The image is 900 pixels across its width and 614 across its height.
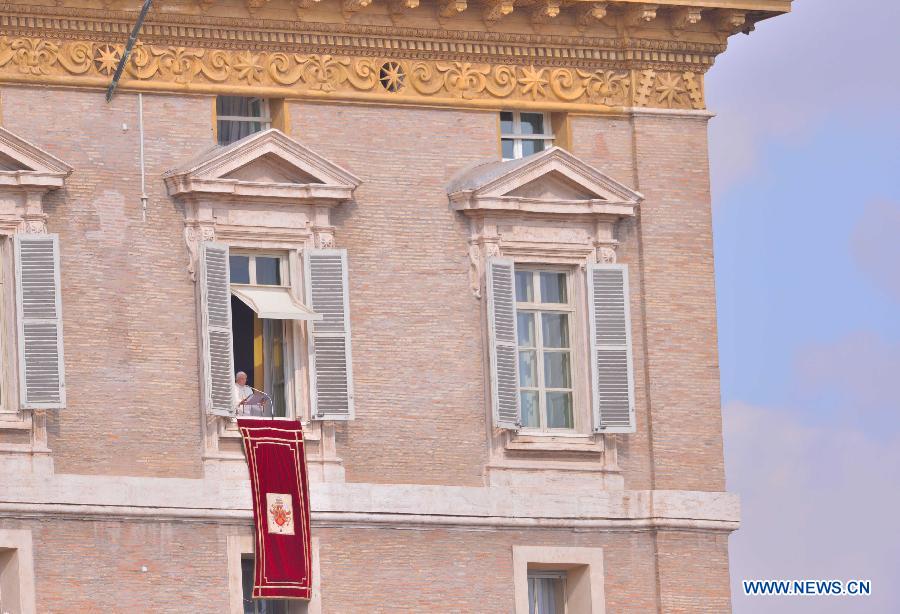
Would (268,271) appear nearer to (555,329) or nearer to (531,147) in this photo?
(555,329)

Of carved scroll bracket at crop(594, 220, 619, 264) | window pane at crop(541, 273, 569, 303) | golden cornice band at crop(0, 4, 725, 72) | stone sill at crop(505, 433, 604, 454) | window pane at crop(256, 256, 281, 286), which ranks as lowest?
stone sill at crop(505, 433, 604, 454)

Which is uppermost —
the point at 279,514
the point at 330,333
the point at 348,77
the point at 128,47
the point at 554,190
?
the point at 128,47

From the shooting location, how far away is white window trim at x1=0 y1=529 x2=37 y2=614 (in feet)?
137

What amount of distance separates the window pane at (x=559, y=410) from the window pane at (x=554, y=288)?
3.77 feet

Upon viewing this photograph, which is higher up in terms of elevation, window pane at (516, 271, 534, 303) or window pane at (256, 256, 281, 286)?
window pane at (256, 256, 281, 286)

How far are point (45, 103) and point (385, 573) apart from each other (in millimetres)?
6699

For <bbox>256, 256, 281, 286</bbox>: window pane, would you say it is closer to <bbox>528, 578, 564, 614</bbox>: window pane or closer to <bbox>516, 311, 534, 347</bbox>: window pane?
<bbox>516, 311, 534, 347</bbox>: window pane

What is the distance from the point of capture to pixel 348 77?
44875 mm

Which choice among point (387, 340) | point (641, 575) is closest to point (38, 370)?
point (387, 340)

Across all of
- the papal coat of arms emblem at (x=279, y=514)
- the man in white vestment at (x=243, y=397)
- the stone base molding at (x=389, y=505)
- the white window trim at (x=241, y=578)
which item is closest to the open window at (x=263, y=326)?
the man in white vestment at (x=243, y=397)

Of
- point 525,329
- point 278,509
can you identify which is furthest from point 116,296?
point 525,329

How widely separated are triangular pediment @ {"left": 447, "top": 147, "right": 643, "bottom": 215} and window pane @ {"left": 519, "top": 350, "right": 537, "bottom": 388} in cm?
172

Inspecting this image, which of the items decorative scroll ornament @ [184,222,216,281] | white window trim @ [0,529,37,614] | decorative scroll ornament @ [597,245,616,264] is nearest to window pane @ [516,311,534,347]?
decorative scroll ornament @ [597,245,616,264]

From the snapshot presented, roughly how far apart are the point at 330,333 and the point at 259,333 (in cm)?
89
